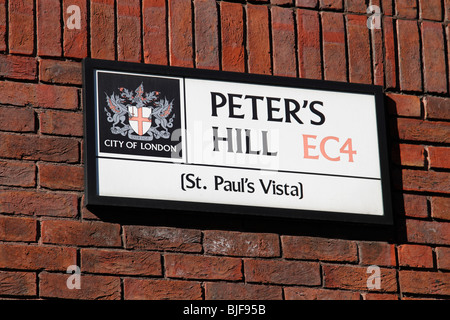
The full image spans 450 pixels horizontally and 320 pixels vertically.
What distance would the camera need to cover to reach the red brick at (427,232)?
14.8 ft

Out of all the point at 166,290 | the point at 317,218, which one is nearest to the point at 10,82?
the point at 166,290

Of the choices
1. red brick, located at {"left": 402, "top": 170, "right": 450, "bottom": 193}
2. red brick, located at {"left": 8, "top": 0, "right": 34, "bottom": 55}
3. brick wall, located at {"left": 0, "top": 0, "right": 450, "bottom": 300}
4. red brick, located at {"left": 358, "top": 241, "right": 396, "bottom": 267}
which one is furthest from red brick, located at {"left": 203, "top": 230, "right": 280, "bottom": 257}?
red brick, located at {"left": 8, "top": 0, "right": 34, "bottom": 55}

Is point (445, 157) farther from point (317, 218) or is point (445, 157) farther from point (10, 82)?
point (10, 82)

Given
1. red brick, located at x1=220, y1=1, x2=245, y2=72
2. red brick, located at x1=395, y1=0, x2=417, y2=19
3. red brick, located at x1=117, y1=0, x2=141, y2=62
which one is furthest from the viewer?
red brick, located at x1=395, y1=0, x2=417, y2=19

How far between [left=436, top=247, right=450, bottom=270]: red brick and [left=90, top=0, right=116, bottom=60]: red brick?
1508mm

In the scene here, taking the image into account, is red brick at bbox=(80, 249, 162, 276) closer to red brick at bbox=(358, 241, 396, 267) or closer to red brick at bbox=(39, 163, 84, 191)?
red brick at bbox=(39, 163, 84, 191)

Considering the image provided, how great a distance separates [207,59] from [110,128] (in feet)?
1.74

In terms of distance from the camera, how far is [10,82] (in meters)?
4.30

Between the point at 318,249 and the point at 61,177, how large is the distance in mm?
1026

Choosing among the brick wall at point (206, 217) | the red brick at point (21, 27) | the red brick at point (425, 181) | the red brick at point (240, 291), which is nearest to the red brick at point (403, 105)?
the brick wall at point (206, 217)

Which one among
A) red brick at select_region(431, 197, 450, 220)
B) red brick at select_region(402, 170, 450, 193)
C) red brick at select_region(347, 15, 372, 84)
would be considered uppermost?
red brick at select_region(347, 15, 372, 84)

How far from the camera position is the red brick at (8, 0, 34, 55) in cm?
436

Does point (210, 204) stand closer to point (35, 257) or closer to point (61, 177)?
point (61, 177)

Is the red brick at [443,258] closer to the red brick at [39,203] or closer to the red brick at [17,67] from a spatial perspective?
the red brick at [39,203]
